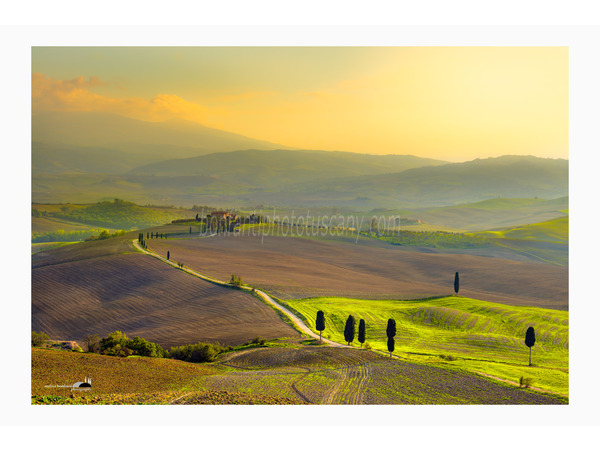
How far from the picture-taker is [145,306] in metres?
29.4

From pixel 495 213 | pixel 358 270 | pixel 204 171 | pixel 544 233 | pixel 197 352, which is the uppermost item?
pixel 204 171

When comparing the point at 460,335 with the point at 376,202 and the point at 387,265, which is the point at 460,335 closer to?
the point at 387,265

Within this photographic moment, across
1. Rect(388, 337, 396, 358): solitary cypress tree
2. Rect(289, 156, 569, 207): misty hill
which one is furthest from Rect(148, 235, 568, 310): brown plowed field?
Rect(289, 156, 569, 207): misty hill

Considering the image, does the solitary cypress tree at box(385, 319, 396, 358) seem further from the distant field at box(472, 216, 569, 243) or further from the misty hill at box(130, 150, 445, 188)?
the misty hill at box(130, 150, 445, 188)

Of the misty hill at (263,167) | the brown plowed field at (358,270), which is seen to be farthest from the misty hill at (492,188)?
the brown plowed field at (358,270)

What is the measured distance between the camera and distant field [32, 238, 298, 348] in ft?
83.8

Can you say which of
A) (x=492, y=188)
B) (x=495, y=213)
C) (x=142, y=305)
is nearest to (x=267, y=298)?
(x=142, y=305)

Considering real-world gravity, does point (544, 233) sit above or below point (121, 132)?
below

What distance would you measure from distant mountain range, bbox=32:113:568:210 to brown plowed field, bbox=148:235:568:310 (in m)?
9.63

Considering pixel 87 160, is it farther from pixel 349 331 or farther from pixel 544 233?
pixel 544 233

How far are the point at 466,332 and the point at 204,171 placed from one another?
132 m

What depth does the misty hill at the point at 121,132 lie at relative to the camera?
32.7 meters

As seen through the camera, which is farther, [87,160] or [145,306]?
[87,160]
